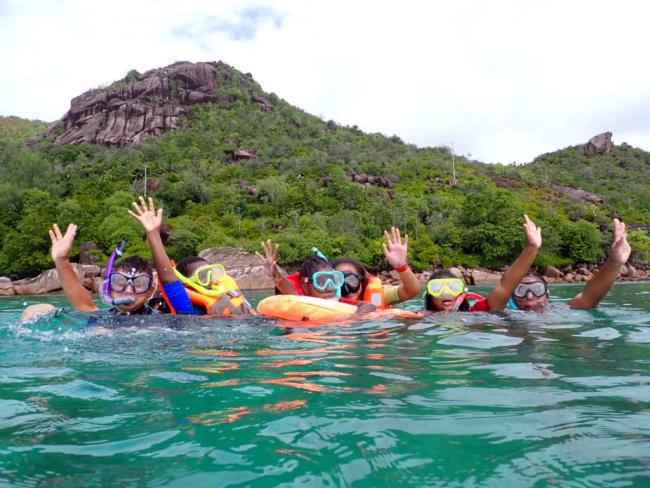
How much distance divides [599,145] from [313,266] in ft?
350

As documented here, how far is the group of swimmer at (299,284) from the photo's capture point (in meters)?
4.80

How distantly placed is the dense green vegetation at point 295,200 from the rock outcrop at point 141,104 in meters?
6.29

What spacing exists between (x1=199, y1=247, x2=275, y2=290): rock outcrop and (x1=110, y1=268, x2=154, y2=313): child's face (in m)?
19.4

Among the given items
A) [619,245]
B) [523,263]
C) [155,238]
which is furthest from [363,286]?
[619,245]

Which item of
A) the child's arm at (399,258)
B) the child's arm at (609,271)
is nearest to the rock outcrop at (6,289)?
the child's arm at (399,258)

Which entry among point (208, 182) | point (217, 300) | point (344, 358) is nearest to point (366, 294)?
point (217, 300)

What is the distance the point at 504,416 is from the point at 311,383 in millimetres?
1062

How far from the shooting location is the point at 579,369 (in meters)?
3.02

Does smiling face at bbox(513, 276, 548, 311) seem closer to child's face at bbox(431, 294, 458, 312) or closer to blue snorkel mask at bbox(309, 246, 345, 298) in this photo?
child's face at bbox(431, 294, 458, 312)

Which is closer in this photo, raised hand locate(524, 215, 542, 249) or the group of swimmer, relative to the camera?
raised hand locate(524, 215, 542, 249)

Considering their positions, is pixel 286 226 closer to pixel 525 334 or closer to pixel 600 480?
pixel 525 334

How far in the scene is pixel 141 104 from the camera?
261 ft

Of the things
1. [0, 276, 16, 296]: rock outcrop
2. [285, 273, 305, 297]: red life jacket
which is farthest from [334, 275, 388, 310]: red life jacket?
[0, 276, 16, 296]: rock outcrop

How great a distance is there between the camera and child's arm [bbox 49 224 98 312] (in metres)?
4.79
